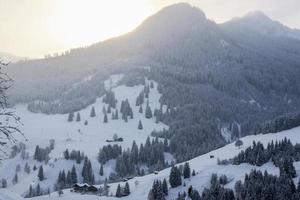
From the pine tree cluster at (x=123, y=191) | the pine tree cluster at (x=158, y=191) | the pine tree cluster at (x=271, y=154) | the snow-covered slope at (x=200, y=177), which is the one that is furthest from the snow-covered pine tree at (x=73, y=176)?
the pine tree cluster at (x=271, y=154)

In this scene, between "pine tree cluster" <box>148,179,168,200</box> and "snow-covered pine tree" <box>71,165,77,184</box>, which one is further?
"snow-covered pine tree" <box>71,165,77,184</box>

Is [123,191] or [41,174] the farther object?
[41,174]

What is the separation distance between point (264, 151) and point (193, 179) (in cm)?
2456

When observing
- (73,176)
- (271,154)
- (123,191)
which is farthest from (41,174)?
(271,154)

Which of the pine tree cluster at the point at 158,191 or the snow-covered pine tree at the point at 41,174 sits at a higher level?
the pine tree cluster at the point at 158,191

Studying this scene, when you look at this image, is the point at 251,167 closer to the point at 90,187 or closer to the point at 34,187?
the point at 90,187

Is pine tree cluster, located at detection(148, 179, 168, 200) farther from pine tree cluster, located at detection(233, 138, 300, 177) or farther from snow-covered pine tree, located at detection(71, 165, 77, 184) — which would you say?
snow-covered pine tree, located at detection(71, 165, 77, 184)

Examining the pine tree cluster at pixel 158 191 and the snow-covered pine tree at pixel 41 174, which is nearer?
the pine tree cluster at pixel 158 191

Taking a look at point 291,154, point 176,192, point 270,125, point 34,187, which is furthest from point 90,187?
point 270,125

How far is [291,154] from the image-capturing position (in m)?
148

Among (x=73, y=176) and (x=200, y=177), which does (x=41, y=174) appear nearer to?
(x=73, y=176)

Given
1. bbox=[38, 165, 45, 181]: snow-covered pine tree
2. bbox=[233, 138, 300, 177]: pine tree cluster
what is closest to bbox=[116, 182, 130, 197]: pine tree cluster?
bbox=[233, 138, 300, 177]: pine tree cluster

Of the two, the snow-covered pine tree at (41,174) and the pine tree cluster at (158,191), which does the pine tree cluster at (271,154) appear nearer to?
the pine tree cluster at (158,191)

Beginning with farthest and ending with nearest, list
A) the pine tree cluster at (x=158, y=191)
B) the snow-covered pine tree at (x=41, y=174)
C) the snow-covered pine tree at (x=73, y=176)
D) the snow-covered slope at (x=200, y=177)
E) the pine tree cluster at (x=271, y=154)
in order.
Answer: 1. the snow-covered pine tree at (x=41, y=174)
2. the snow-covered pine tree at (x=73, y=176)
3. the pine tree cluster at (x=271, y=154)
4. the snow-covered slope at (x=200, y=177)
5. the pine tree cluster at (x=158, y=191)
